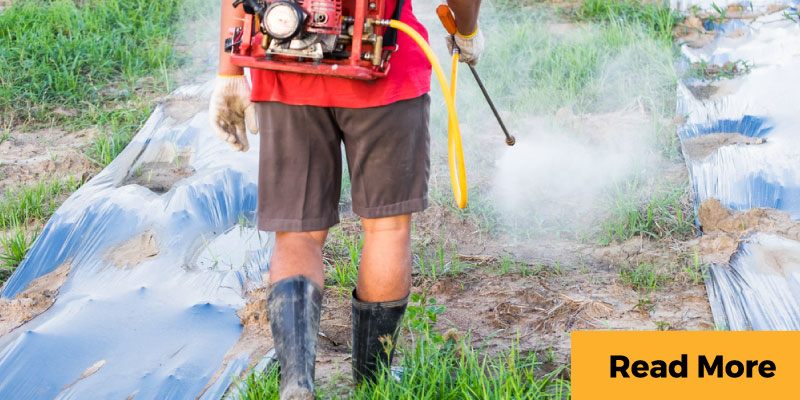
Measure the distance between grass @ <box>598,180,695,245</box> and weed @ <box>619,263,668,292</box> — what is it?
0.75 ft

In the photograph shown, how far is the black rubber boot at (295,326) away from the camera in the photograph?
1.87 meters

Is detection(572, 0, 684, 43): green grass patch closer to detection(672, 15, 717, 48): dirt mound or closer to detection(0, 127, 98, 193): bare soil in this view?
detection(672, 15, 717, 48): dirt mound

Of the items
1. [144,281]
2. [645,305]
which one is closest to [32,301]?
[144,281]

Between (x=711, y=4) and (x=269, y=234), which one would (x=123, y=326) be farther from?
(x=711, y=4)

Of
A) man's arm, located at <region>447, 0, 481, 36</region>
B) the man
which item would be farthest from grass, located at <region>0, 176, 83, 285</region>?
man's arm, located at <region>447, 0, 481, 36</region>

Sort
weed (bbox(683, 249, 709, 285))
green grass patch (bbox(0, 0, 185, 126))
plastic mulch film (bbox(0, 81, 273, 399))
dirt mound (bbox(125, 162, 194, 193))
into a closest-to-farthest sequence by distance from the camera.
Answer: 1. plastic mulch film (bbox(0, 81, 273, 399))
2. weed (bbox(683, 249, 709, 285))
3. dirt mound (bbox(125, 162, 194, 193))
4. green grass patch (bbox(0, 0, 185, 126))

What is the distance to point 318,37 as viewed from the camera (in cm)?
172

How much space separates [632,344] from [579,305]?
452 mm

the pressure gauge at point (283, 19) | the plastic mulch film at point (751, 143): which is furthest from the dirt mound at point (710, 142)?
the pressure gauge at point (283, 19)

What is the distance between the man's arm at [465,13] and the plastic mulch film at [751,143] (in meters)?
1.14

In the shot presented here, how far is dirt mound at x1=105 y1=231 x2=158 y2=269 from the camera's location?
2.77 m

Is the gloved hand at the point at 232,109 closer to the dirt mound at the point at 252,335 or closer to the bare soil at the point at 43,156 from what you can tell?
the dirt mound at the point at 252,335

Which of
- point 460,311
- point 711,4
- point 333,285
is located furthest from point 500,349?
A: point 711,4

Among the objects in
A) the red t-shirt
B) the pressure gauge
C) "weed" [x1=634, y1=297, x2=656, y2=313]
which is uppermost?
the pressure gauge
